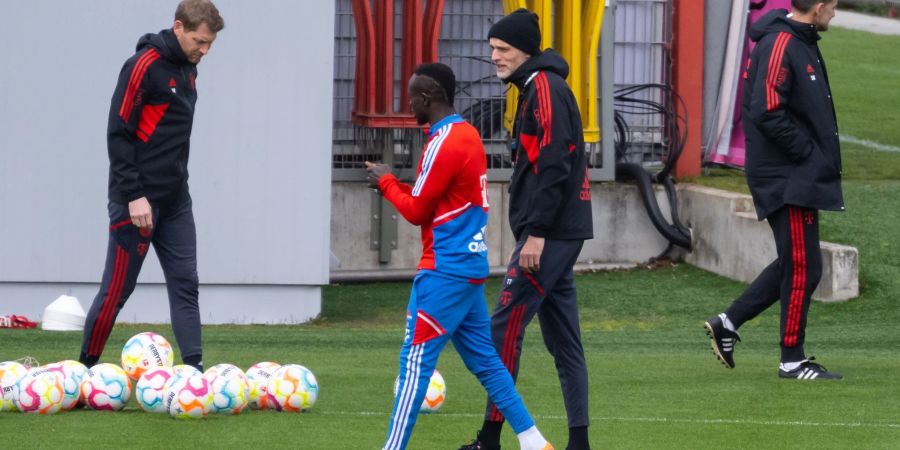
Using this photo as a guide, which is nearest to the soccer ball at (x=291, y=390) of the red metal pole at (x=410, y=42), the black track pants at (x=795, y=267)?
the black track pants at (x=795, y=267)

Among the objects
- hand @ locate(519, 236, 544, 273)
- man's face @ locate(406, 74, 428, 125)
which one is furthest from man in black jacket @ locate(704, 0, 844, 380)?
man's face @ locate(406, 74, 428, 125)

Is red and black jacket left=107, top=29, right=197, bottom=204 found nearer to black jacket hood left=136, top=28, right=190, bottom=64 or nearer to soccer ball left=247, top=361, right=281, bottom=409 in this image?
black jacket hood left=136, top=28, right=190, bottom=64

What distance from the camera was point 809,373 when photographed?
338 inches

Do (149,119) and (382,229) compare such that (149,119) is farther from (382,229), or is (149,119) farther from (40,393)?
(382,229)

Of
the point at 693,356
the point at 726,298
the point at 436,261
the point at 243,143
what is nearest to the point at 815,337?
the point at 693,356

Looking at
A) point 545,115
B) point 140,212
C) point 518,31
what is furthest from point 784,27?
point 140,212

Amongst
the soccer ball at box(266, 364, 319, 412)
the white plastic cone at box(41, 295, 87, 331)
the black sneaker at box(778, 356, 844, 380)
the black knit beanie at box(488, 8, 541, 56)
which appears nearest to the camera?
the black knit beanie at box(488, 8, 541, 56)

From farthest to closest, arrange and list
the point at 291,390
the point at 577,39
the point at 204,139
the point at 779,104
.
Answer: the point at 577,39
the point at 204,139
the point at 779,104
the point at 291,390

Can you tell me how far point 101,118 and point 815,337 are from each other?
17.8 feet

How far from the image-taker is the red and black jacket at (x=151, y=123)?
7.78m

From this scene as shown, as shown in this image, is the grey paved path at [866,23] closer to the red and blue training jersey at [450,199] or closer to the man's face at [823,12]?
the man's face at [823,12]

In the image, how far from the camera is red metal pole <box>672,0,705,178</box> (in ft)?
50.6

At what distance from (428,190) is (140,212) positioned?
81.8 inches

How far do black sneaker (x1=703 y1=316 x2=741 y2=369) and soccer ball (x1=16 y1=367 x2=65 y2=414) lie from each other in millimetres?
3550
